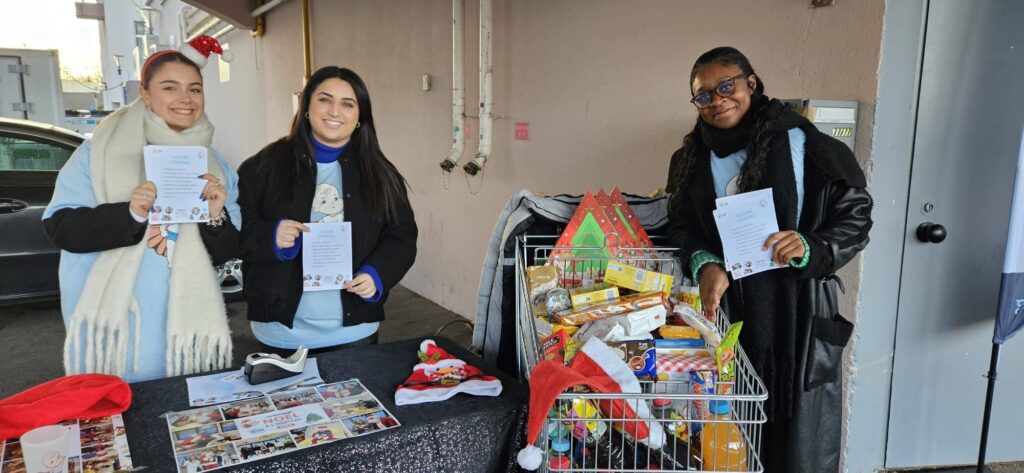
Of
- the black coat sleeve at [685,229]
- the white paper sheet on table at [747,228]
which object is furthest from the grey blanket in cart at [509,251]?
the white paper sheet on table at [747,228]

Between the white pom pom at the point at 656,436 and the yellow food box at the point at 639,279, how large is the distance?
0.42 metres

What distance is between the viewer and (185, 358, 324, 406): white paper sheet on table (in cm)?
135

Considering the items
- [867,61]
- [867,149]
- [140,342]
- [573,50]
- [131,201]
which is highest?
[573,50]

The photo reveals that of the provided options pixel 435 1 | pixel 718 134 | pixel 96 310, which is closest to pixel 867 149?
pixel 718 134

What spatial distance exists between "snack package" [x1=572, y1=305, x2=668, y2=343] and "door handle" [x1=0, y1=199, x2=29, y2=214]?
4.54 meters

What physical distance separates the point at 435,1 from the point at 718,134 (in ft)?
12.0

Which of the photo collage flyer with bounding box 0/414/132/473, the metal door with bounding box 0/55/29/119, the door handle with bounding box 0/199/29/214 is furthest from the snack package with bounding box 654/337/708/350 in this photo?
the metal door with bounding box 0/55/29/119

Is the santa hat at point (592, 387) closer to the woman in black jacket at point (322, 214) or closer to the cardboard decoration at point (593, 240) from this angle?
the cardboard decoration at point (593, 240)

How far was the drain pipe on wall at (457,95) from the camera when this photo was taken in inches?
177

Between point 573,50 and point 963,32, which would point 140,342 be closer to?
point 573,50

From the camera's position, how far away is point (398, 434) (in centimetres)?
121

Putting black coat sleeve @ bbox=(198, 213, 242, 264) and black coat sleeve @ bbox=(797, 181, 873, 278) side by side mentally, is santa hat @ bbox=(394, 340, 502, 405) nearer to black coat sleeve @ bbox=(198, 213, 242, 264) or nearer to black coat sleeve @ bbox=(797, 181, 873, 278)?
black coat sleeve @ bbox=(198, 213, 242, 264)

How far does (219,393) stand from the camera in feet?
4.50

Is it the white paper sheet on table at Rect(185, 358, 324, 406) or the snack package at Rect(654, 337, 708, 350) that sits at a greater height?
the snack package at Rect(654, 337, 708, 350)
